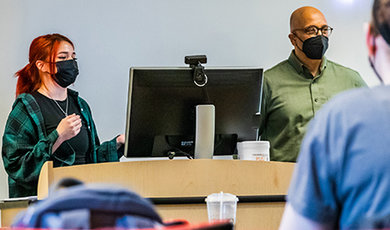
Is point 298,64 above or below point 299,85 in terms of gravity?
above

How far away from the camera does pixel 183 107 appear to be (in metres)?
2.24

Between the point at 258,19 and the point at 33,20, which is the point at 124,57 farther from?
the point at 258,19

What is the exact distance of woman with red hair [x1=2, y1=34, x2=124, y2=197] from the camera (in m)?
2.70

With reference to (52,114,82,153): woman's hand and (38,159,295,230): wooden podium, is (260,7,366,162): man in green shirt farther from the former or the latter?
(52,114,82,153): woman's hand

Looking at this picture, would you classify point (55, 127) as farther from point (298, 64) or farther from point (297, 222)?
point (297, 222)

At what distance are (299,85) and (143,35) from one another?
48.1 inches

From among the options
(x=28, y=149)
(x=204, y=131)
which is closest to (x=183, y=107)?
(x=204, y=131)

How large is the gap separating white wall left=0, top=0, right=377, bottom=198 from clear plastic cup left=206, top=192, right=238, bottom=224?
6.56 feet

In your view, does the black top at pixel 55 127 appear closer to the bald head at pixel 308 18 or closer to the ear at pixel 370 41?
the bald head at pixel 308 18

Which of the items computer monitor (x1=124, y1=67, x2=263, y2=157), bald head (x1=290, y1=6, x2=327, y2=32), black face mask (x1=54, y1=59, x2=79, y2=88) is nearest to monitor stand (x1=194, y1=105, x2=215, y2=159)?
computer monitor (x1=124, y1=67, x2=263, y2=157)

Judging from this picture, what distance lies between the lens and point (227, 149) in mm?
2385

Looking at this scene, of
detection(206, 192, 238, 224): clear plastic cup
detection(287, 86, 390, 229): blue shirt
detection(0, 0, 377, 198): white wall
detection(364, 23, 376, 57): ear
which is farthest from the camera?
detection(0, 0, 377, 198): white wall

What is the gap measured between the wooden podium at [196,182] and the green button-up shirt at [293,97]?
0.83m

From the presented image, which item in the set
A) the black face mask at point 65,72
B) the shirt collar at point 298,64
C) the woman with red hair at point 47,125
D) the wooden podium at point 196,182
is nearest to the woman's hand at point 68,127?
the woman with red hair at point 47,125
